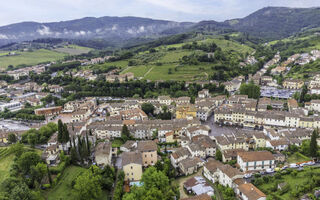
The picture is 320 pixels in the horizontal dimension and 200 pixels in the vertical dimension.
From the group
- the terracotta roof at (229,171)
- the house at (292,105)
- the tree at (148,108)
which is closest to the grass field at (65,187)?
the terracotta roof at (229,171)

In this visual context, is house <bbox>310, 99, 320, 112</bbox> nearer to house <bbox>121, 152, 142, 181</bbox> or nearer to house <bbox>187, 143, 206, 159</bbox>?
house <bbox>187, 143, 206, 159</bbox>

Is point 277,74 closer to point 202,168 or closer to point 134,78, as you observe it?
point 134,78

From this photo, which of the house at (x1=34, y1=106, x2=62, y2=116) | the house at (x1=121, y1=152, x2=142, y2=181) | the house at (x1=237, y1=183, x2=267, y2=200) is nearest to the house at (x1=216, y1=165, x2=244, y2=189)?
the house at (x1=237, y1=183, x2=267, y2=200)

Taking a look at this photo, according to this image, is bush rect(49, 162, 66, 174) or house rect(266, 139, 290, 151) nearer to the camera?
bush rect(49, 162, 66, 174)

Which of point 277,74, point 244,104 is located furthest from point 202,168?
point 277,74

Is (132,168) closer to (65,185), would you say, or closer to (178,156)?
(178,156)
